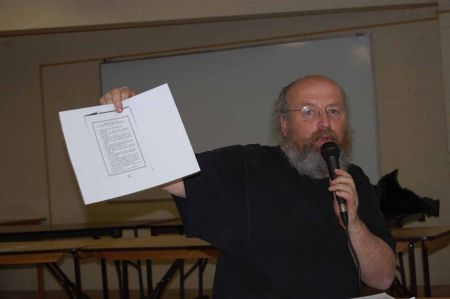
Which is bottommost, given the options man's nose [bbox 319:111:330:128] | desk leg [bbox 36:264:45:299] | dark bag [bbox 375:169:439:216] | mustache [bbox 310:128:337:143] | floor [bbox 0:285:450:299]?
floor [bbox 0:285:450:299]

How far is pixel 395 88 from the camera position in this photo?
17.0 ft

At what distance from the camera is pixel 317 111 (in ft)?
6.18

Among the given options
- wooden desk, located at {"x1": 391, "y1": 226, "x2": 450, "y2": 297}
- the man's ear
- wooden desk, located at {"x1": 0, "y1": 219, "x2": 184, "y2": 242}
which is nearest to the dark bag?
wooden desk, located at {"x1": 391, "y1": 226, "x2": 450, "y2": 297}

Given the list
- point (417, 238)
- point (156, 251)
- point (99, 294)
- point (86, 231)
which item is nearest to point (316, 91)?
point (417, 238)

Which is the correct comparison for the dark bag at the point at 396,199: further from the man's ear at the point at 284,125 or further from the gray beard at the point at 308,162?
the gray beard at the point at 308,162

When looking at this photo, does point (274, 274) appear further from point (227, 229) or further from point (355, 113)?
point (355, 113)

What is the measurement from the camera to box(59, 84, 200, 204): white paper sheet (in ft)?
4.70

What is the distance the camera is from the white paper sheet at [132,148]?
143 centimetres

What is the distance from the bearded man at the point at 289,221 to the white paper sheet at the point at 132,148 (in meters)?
0.30

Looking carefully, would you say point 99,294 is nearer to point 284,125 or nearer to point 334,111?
point 284,125

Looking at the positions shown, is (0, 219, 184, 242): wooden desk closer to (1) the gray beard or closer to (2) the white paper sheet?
(1) the gray beard

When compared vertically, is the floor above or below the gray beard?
below

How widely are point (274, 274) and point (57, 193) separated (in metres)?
5.05

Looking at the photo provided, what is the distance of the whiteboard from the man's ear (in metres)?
3.13
